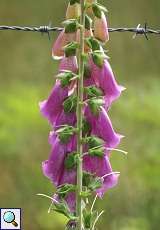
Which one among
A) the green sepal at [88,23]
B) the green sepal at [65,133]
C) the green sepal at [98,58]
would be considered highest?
the green sepal at [88,23]

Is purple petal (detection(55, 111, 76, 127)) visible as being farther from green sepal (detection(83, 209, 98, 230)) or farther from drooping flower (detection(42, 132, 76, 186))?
green sepal (detection(83, 209, 98, 230))

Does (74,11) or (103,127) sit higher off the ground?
(74,11)

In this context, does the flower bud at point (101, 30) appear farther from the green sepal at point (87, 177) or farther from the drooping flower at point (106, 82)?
the green sepal at point (87, 177)

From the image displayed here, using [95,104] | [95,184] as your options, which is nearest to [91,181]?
[95,184]

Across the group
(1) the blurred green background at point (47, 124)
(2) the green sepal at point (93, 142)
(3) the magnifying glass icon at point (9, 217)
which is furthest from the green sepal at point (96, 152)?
(1) the blurred green background at point (47, 124)

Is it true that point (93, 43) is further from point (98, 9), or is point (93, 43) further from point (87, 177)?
point (87, 177)

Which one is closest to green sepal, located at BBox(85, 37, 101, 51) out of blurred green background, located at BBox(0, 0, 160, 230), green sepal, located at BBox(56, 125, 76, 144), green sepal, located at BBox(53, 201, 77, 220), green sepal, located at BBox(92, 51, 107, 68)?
green sepal, located at BBox(92, 51, 107, 68)
